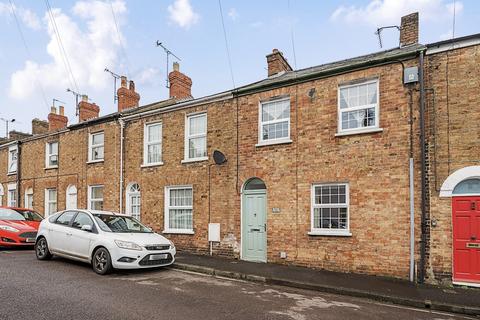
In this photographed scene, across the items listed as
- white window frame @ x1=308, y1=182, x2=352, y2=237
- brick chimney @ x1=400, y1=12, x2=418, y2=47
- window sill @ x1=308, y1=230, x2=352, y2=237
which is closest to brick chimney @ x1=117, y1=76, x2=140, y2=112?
white window frame @ x1=308, y1=182, x2=352, y2=237

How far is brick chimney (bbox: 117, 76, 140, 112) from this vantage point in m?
17.4

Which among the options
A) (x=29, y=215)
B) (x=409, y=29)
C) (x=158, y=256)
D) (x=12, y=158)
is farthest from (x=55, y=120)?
(x=409, y=29)

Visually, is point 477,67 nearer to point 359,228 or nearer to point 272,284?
point 359,228

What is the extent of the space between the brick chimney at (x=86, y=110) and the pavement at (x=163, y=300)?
1164cm

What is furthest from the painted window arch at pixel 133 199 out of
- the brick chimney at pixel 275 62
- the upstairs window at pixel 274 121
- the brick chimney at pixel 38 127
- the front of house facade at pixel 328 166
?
the brick chimney at pixel 38 127

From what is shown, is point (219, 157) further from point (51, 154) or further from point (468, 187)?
point (51, 154)

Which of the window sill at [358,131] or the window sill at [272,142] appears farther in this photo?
the window sill at [272,142]

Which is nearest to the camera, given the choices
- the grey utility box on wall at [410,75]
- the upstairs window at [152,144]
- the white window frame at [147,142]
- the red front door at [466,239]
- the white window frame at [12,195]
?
the red front door at [466,239]

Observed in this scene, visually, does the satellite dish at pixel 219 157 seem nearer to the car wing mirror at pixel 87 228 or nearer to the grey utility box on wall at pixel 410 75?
the car wing mirror at pixel 87 228

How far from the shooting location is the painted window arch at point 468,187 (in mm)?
8211

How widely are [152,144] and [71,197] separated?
5.88m

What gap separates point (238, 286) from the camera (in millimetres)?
7992

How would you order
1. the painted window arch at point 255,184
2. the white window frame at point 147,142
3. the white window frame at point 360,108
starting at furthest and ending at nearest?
1. the white window frame at point 147,142
2. the painted window arch at point 255,184
3. the white window frame at point 360,108

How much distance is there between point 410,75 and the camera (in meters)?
8.94
